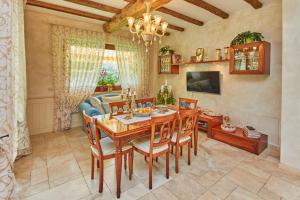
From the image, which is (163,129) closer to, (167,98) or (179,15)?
(167,98)

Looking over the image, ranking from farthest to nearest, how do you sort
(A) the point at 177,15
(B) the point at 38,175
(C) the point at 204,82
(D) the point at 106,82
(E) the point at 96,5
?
(D) the point at 106,82 → (C) the point at 204,82 → (A) the point at 177,15 → (E) the point at 96,5 → (B) the point at 38,175

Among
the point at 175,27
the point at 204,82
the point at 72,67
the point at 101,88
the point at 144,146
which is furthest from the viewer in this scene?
the point at 101,88

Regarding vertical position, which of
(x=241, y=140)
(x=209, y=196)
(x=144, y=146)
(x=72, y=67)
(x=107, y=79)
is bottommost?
(x=209, y=196)

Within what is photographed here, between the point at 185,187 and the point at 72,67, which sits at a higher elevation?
the point at 72,67

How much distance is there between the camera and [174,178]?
7.02ft

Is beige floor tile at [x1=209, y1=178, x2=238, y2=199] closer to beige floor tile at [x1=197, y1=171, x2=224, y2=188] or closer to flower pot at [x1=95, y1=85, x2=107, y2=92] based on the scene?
beige floor tile at [x1=197, y1=171, x2=224, y2=188]

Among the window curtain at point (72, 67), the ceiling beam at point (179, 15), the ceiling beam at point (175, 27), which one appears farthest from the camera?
the ceiling beam at point (175, 27)

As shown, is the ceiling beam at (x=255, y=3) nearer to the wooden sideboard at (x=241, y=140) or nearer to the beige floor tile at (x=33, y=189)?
the wooden sideboard at (x=241, y=140)

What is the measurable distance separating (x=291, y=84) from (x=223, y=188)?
170 centimetres

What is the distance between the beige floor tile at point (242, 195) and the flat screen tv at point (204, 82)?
2.32 meters

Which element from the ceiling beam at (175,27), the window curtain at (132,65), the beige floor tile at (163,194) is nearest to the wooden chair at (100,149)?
the beige floor tile at (163,194)

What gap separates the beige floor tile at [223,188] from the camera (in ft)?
6.04

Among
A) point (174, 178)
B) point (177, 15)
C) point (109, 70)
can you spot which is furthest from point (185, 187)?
point (109, 70)

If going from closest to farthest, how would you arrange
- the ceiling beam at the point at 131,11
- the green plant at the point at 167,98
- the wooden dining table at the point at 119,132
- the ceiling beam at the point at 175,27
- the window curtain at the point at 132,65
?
the wooden dining table at the point at 119,132 < the ceiling beam at the point at 131,11 < the ceiling beam at the point at 175,27 < the green plant at the point at 167,98 < the window curtain at the point at 132,65
